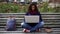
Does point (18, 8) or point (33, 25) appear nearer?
point (33, 25)

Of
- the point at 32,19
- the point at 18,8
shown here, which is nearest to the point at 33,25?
the point at 32,19

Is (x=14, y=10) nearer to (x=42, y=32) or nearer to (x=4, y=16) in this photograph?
→ (x=4, y=16)

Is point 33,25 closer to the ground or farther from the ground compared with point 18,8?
closer to the ground

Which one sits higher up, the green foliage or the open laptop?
the green foliage

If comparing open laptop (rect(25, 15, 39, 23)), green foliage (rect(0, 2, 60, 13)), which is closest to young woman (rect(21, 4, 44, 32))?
open laptop (rect(25, 15, 39, 23))

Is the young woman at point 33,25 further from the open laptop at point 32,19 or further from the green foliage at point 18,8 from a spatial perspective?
the green foliage at point 18,8

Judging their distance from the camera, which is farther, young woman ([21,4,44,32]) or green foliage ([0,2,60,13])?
green foliage ([0,2,60,13])

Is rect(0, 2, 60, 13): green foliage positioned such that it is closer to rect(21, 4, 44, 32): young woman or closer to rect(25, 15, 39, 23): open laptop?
rect(21, 4, 44, 32): young woman

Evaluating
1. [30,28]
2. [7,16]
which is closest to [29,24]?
[30,28]

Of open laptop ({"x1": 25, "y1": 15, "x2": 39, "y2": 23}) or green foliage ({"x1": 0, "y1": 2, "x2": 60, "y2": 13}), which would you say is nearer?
open laptop ({"x1": 25, "y1": 15, "x2": 39, "y2": 23})

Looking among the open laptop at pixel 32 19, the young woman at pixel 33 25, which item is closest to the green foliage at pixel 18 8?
the young woman at pixel 33 25

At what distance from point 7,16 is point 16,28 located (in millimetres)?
557

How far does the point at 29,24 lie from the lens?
5.51m

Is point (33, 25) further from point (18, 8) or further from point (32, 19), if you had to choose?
point (18, 8)
